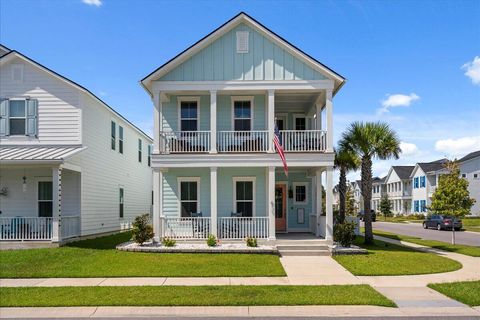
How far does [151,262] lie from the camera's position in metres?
13.4

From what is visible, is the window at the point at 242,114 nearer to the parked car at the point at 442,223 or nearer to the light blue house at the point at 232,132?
the light blue house at the point at 232,132

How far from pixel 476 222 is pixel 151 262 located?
39927 mm

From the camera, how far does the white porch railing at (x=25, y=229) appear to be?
1669 centimetres

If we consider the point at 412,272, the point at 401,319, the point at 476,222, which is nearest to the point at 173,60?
the point at 412,272

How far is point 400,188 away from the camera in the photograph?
6981 cm

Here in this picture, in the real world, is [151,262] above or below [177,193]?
below

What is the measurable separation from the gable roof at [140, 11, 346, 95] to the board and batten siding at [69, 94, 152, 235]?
13.9 feet

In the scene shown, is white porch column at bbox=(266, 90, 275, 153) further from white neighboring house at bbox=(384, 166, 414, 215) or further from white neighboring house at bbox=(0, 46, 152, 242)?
white neighboring house at bbox=(384, 166, 414, 215)

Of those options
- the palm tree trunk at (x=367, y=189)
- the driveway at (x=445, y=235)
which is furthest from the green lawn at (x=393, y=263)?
the driveway at (x=445, y=235)

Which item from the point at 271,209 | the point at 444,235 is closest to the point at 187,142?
the point at 271,209

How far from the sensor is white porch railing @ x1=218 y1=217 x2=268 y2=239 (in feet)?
56.4

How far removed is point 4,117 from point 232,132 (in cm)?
1006

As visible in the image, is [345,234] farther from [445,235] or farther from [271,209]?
[445,235]

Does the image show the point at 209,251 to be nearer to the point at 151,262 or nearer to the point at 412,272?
the point at 151,262
